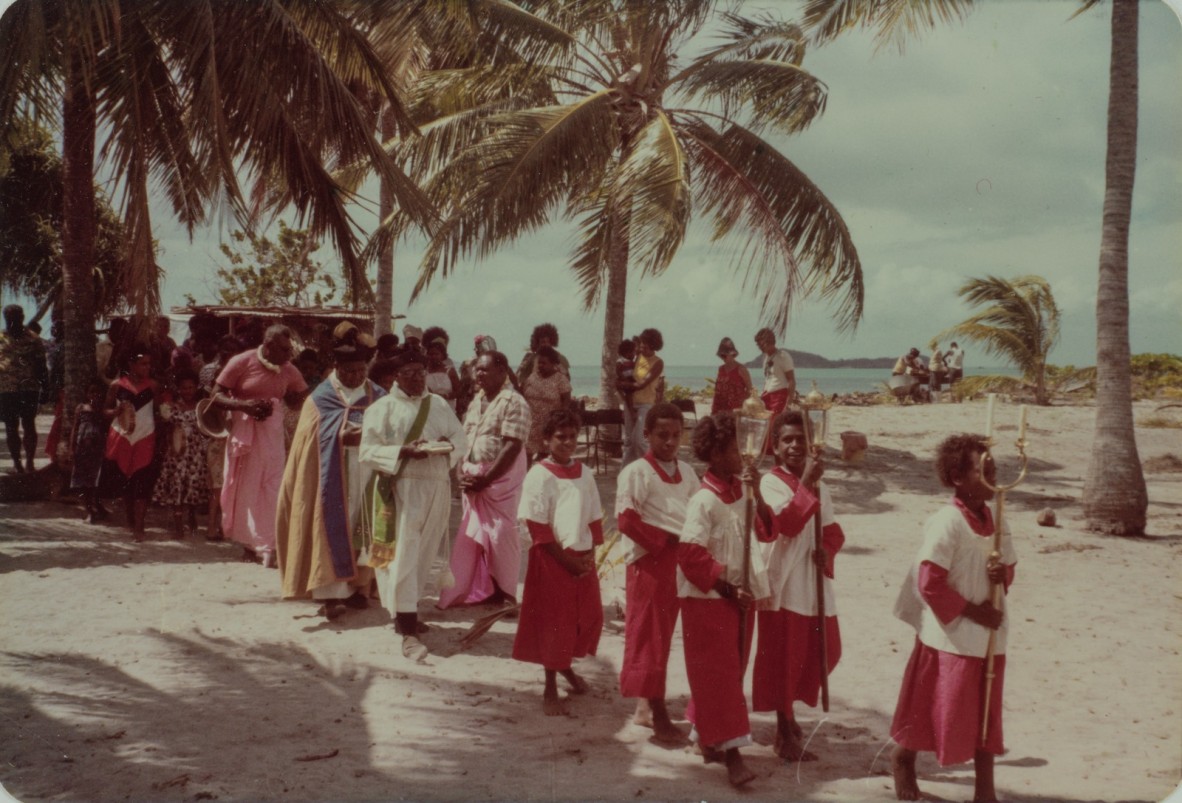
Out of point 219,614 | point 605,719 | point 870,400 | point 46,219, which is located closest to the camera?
point 605,719

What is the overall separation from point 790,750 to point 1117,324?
21.3ft

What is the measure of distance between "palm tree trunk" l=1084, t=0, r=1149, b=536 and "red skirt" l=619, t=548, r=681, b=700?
6.42 meters

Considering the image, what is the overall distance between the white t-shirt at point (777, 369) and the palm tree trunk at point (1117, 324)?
316 centimetres

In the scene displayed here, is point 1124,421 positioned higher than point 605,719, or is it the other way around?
point 1124,421

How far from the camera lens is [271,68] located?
7789mm

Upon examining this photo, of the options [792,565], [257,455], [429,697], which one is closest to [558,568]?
[429,697]

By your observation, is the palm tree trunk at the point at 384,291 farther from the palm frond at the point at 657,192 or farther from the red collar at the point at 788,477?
the red collar at the point at 788,477

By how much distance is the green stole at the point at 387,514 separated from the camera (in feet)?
19.4

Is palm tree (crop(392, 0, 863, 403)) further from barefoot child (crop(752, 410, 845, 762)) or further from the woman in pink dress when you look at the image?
barefoot child (crop(752, 410, 845, 762))

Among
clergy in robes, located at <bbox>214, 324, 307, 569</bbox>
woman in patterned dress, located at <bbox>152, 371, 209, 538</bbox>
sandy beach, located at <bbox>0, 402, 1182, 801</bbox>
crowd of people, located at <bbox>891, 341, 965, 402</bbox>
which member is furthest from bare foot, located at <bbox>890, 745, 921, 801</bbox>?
crowd of people, located at <bbox>891, 341, 965, 402</bbox>

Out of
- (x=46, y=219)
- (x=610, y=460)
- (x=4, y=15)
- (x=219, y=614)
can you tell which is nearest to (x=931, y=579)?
(x=219, y=614)

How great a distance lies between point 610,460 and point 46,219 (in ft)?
35.4

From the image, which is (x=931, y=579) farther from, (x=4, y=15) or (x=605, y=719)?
(x=4, y=15)

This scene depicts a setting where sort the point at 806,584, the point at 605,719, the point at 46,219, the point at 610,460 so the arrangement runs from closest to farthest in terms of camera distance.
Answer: the point at 806,584 < the point at 605,719 < the point at 610,460 < the point at 46,219
